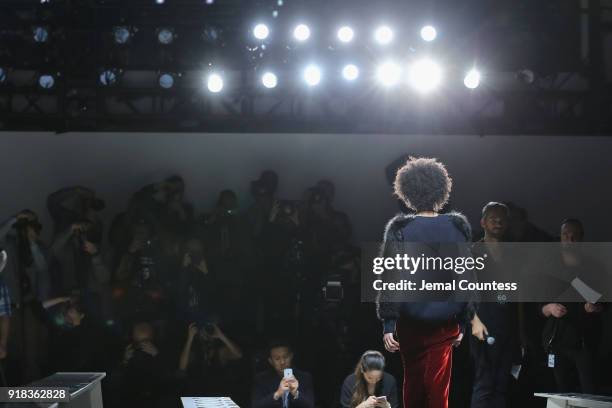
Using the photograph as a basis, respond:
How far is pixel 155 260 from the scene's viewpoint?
6387 millimetres

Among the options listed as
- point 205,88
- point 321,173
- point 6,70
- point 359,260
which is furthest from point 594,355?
point 6,70

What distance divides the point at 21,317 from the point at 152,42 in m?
2.45

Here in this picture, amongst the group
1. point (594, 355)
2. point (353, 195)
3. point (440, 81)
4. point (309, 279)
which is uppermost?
point (440, 81)

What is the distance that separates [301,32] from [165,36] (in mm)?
1133

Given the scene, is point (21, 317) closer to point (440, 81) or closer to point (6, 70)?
point (6, 70)

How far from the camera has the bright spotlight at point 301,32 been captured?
681 centimetres

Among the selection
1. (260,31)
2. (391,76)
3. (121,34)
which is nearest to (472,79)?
(391,76)

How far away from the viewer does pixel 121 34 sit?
6.82 meters

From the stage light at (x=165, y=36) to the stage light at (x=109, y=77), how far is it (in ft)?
1.56

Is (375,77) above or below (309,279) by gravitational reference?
above

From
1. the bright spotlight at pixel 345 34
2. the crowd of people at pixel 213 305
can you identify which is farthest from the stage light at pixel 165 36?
the bright spotlight at pixel 345 34

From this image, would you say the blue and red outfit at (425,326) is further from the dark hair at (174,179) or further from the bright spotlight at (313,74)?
the dark hair at (174,179)

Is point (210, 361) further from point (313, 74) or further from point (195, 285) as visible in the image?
point (313, 74)

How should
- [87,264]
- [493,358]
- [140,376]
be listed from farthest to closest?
[87,264], [140,376], [493,358]
